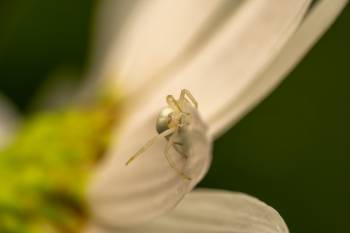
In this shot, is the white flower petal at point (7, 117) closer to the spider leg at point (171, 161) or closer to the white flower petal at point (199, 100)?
the white flower petal at point (199, 100)

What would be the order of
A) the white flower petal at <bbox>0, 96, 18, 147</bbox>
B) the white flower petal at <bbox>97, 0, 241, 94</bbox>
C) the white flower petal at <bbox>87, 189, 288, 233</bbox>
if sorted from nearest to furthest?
the white flower petal at <bbox>87, 189, 288, 233</bbox> < the white flower petal at <bbox>97, 0, 241, 94</bbox> < the white flower petal at <bbox>0, 96, 18, 147</bbox>

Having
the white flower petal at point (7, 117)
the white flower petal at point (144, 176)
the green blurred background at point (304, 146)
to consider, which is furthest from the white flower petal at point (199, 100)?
the white flower petal at point (7, 117)

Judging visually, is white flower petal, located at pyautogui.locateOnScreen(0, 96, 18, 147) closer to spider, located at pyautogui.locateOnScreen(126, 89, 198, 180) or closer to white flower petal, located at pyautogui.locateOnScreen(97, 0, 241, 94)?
white flower petal, located at pyautogui.locateOnScreen(97, 0, 241, 94)

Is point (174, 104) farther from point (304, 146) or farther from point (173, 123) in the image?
point (304, 146)

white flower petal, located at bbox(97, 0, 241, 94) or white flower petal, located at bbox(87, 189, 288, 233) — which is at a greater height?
white flower petal, located at bbox(97, 0, 241, 94)

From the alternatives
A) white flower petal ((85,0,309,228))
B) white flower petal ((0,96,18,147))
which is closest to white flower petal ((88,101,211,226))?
white flower petal ((85,0,309,228))
